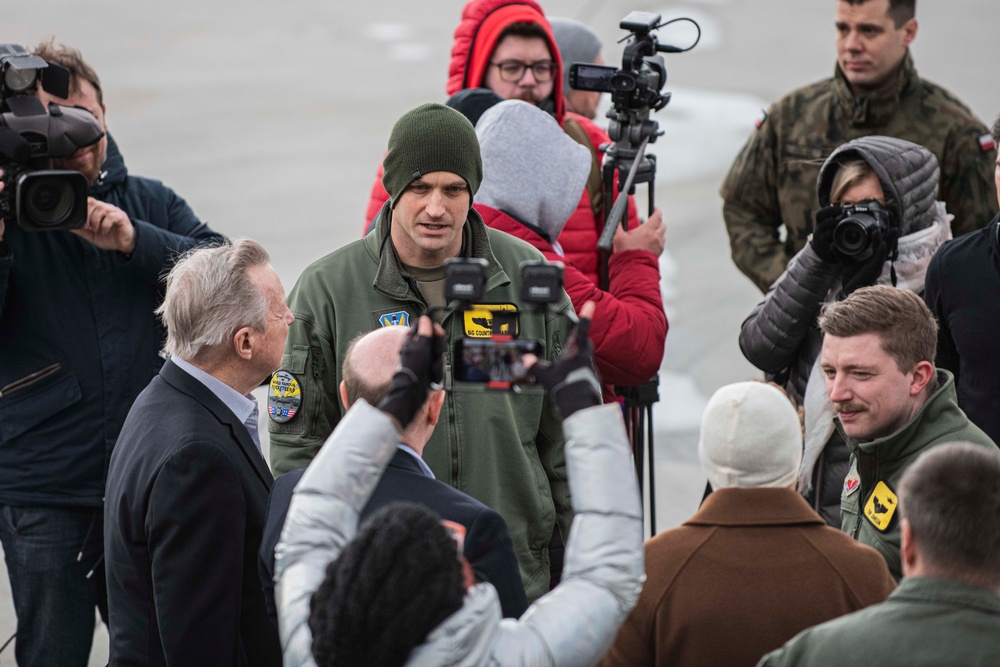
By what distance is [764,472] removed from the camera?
7.91 ft

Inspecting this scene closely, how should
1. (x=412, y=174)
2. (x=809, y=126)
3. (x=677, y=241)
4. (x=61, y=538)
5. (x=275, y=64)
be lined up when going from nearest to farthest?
(x=412, y=174)
(x=61, y=538)
(x=809, y=126)
(x=677, y=241)
(x=275, y=64)

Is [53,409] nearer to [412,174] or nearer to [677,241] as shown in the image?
[412,174]

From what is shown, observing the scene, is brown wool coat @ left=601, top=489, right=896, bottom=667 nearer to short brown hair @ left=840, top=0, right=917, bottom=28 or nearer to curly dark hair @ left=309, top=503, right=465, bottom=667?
curly dark hair @ left=309, top=503, right=465, bottom=667

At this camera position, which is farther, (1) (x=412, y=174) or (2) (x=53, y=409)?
(2) (x=53, y=409)

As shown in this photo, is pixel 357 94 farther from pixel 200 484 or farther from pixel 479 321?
pixel 200 484

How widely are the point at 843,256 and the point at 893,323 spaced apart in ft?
2.03

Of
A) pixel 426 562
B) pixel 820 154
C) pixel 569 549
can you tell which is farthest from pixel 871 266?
pixel 426 562

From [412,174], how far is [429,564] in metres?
1.62

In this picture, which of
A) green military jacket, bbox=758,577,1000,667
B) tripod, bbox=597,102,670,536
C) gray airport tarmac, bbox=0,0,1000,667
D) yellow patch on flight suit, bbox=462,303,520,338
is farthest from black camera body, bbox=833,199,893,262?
gray airport tarmac, bbox=0,0,1000,667

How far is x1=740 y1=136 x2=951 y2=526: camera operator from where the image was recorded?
11.9ft

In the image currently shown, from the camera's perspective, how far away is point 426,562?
1784mm

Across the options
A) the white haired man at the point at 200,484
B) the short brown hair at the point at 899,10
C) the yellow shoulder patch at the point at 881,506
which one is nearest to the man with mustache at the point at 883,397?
the yellow shoulder patch at the point at 881,506

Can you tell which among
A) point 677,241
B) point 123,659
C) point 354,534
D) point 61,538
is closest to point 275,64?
point 677,241

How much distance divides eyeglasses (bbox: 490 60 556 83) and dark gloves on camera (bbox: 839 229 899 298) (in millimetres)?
1257
